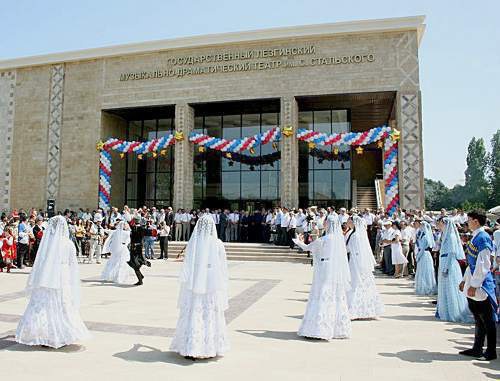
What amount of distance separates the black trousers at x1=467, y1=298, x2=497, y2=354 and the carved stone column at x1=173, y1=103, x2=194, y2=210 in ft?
59.2

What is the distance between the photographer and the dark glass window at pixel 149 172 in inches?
1031

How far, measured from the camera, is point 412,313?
7.87 m

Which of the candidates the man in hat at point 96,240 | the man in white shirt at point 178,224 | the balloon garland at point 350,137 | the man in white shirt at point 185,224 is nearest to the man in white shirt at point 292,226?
the balloon garland at point 350,137

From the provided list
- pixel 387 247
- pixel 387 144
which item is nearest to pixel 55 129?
pixel 387 144

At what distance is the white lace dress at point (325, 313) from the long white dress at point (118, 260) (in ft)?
21.5

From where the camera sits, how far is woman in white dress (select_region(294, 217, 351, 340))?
6.00 meters

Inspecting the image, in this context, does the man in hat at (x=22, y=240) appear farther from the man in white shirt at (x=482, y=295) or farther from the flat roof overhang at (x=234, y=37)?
the man in white shirt at (x=482, y=295)

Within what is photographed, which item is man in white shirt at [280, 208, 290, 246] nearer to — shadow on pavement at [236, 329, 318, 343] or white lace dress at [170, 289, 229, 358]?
shadow on pavement at [236, 329, 318, 343]

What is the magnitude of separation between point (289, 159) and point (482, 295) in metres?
15.9

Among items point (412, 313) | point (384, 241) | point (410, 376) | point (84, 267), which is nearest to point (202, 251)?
point (410, 376)

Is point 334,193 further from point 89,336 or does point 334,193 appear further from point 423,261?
point 89,336

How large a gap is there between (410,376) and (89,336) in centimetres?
403

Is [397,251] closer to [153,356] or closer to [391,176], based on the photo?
[391,176]

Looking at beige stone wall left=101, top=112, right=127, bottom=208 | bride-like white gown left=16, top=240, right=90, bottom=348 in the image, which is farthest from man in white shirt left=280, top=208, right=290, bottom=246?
bride-like white gown left=16, top=240, right=90, bottom=348
